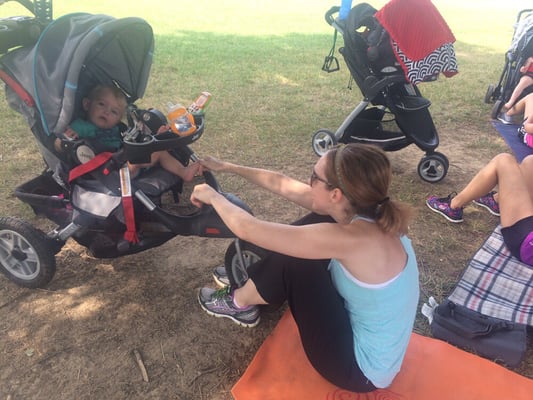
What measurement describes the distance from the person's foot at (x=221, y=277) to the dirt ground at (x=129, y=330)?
0.22ft

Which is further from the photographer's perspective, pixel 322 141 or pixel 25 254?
pixel 322 141

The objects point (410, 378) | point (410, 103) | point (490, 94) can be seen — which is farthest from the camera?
point (490, 94)

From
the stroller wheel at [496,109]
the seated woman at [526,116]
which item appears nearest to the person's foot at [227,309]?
the seated woman at [526,116]

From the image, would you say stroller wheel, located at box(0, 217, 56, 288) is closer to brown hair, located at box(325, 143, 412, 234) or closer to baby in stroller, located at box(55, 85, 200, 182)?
baby in stroller, located at box(55, 85, 200, 182)

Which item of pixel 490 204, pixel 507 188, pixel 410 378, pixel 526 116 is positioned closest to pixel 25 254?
pixel 410 378

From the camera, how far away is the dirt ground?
207 centimetres

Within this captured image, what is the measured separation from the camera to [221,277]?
266 cm

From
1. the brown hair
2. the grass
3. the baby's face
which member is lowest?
the grass

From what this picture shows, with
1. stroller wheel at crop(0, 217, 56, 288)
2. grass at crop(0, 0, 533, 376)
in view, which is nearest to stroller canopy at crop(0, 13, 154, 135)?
stroller wheel at crop(0, 217, 56, 288)

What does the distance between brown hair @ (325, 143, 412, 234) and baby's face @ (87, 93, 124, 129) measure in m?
1.52

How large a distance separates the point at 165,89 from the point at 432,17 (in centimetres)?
362

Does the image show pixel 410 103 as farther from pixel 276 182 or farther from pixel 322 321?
pixel 322 321

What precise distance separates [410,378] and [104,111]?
7.20 ft

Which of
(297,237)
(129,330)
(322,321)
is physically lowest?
(129,330)
